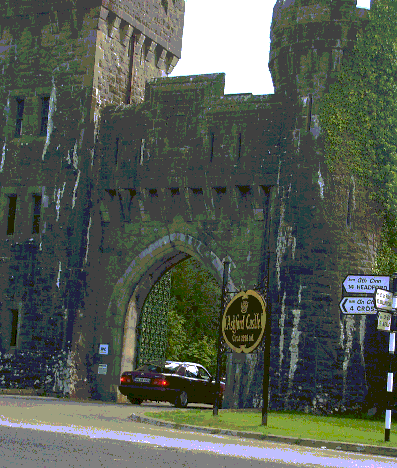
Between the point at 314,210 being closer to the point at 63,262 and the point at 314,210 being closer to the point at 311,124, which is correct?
the point at 311,124

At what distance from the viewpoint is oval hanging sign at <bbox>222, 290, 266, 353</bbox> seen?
16.7 m

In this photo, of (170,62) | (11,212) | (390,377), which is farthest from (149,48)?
(390,377)

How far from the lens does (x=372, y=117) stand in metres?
22.5

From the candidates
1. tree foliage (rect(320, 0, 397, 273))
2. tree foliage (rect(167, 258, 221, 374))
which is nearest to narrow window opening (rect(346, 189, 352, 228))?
tree foliage (rect(320, 0, 397, 273))

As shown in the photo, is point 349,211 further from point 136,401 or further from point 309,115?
point 136,401

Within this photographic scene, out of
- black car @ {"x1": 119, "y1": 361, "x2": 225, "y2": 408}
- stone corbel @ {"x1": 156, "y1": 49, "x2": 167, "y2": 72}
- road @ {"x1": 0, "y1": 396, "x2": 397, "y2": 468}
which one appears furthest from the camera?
stone corbel @ {"x1": 156, "y1": 49, "x2": 167, "y2": 72}

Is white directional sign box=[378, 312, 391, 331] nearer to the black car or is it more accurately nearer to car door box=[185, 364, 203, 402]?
the black car

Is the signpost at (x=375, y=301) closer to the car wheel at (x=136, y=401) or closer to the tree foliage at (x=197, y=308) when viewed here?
the car wheel at (x=136, y=401)

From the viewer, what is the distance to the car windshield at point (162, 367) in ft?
70.9

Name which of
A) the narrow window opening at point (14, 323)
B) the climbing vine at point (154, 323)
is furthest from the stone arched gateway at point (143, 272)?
the narrow window opening at point (14, 323)

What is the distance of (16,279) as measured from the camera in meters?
25.0

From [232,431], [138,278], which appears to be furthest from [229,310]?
[138,278]

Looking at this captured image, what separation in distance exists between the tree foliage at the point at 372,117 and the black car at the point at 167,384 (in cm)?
573

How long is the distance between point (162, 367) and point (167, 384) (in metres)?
0.72
